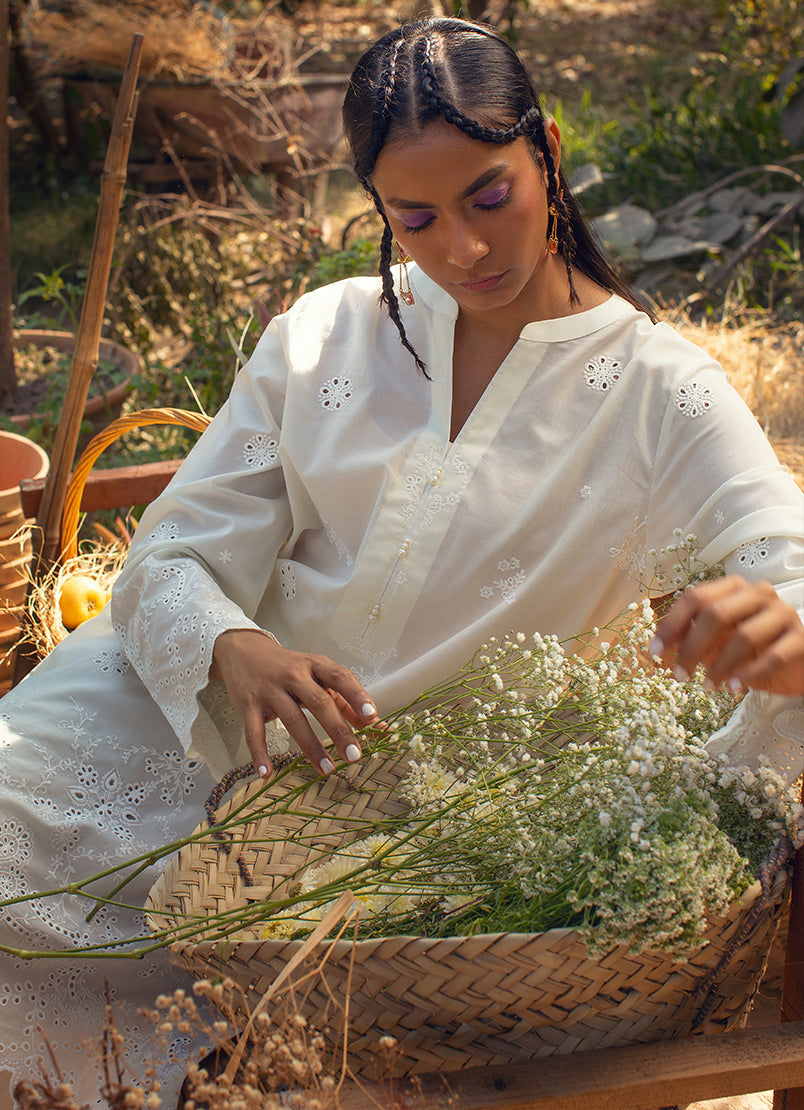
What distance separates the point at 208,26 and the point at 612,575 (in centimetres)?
541

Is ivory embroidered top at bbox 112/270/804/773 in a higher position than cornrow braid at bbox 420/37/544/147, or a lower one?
lower

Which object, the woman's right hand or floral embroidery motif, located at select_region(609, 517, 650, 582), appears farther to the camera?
floral embroidery motif, located at select_region(609, 517, 650, 582)

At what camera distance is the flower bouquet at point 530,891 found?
1097mm

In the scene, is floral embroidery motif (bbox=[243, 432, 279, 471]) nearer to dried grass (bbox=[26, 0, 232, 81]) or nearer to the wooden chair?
the wooden chair

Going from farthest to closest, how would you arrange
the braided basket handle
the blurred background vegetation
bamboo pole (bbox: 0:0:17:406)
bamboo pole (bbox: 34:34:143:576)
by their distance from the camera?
the blurred background vegetation, bamboo pole (bbox: 0:0:17:406), the braided basket handle, bamboo pole (bbox: 34:34:143:576)

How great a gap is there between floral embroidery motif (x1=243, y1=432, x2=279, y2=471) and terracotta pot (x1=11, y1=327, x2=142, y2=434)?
6.20 feet

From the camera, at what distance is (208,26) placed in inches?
231

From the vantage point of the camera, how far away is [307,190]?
5.52m

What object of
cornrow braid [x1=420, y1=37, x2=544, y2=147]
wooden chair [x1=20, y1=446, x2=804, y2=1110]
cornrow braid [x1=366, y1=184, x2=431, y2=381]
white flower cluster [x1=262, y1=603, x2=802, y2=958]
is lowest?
wooden chair [x1=20, y1=446, x2=804, y2=1110]

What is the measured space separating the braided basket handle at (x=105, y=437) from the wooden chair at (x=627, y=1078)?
1.41 metres

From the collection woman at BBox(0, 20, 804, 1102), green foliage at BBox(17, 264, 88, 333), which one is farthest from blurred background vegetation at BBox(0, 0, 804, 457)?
woman at BBox(0, 20, 804, 1102)

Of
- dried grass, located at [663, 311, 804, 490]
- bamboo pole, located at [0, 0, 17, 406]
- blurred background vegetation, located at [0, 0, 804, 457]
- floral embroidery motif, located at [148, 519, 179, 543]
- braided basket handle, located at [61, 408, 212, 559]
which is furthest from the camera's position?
blurred background vegetation, located at [0, 0, 804, 457]

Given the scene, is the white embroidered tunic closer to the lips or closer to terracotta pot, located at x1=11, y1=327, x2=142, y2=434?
the lips

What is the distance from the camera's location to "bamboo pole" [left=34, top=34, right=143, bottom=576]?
2.02 metres
